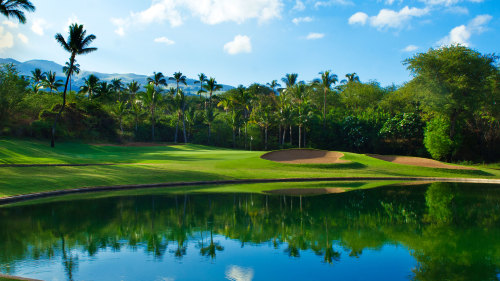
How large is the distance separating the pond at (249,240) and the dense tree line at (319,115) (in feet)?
111

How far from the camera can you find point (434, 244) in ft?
30.6

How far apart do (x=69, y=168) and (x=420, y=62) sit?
45.0 meters

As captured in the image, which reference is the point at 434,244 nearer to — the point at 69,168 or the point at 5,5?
the point at 69,168

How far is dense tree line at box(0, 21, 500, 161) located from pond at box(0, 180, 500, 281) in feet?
111

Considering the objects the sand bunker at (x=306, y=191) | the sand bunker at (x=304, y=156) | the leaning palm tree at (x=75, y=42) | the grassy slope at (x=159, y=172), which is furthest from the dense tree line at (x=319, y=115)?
the sand bunker at (x=306, y=191)

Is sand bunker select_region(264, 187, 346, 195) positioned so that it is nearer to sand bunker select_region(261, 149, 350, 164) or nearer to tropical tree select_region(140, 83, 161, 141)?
sand bunker select_region(261, 149, 350, 164)

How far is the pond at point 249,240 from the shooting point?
7.30 meters

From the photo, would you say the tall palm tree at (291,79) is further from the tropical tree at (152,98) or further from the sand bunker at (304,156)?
the sand bunker at (304,156)

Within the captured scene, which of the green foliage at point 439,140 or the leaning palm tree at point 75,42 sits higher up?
the leaning palm tree at point 75,42

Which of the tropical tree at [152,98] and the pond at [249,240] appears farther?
the tropical tree at [152,98]

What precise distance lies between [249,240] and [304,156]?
2585cm

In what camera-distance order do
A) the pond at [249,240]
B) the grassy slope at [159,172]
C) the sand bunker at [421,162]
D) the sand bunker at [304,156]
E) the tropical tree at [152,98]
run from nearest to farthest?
the pond at [249,240] → the grassy slope at [159,172] → the sand bunker at [421,162] → the sand bunker at [304,156] → the tropical tree at [152,98]

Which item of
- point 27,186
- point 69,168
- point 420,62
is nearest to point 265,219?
point 27,186

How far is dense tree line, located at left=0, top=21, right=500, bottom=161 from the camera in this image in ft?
148
